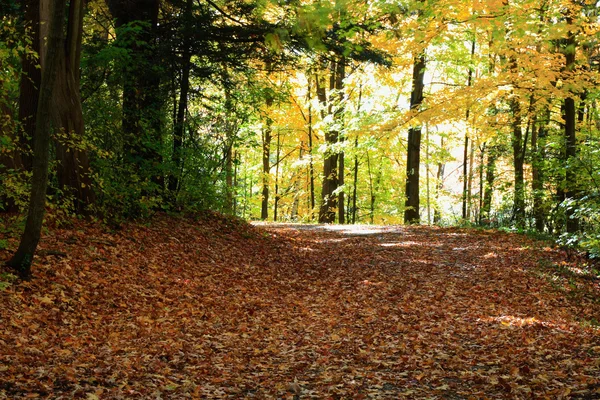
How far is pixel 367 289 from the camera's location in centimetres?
890

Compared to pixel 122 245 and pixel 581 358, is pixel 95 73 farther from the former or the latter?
pixel 581 358

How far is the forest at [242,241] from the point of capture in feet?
16.1

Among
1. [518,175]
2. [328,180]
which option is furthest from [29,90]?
[328,180]

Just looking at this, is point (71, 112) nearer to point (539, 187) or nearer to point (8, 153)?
point (8, 153)

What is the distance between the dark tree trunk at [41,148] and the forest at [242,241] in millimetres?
23

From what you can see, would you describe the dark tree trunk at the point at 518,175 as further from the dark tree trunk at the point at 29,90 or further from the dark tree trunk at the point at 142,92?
the dark tree trunk at the point at 29,90

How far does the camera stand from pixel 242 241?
12.1 metres

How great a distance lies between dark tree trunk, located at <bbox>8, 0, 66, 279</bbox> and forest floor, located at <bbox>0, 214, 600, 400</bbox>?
1.24ft

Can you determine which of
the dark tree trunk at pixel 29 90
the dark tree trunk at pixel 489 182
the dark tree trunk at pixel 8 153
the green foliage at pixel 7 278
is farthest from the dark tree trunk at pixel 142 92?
the dark tree trunk at pixel 489 182

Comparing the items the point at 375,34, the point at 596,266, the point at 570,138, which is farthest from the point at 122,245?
the point at 570,138

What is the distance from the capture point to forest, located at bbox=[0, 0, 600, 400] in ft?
16.1

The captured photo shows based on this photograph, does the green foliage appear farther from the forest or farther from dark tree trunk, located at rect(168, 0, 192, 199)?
dark tree trunk, located at rect(168, 0, 192, 199)

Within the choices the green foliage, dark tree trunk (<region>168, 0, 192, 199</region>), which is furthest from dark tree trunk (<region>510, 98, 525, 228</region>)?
the green foliage

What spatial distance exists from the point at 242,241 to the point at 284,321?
5.15m
